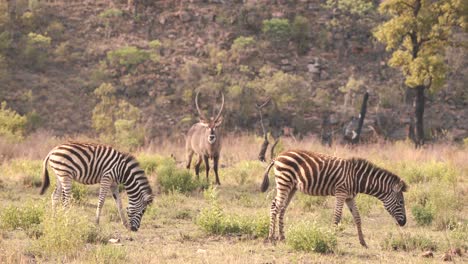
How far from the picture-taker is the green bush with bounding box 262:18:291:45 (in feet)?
133

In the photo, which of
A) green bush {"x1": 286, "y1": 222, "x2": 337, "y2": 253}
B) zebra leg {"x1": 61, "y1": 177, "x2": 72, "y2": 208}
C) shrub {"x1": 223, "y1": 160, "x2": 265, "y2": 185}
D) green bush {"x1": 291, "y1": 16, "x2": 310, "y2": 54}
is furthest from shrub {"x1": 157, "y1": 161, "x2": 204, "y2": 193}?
green bush {"x1": 291, "y1": 16, "x2": 310, "y2": 54}

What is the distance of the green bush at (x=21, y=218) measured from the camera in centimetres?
1104

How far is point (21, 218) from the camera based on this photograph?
11.1 metres

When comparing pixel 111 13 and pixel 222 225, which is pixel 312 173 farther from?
pixel 111 13

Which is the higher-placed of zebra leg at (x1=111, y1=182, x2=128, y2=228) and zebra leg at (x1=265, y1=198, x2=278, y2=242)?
zebra leg at (x1=265, y1=198, x2=278, y2=242)

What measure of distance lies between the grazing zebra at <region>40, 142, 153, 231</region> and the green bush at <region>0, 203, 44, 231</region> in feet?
1.61

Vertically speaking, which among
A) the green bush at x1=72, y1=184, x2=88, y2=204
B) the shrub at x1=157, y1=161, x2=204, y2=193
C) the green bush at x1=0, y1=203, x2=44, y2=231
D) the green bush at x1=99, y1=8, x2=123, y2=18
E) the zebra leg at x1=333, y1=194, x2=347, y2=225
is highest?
the green bush at x1=99, y1=8, x2=123, y2=18

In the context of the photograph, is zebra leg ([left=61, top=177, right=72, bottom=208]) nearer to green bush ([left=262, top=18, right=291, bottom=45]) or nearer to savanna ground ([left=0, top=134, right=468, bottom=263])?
savanna ground ([left=0, top=134, right=468, bottom=263])

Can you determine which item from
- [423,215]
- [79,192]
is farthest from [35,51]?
[423,215]

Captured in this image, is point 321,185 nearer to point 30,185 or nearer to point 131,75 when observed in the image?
point 30,185

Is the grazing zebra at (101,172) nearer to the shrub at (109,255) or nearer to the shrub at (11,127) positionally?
the shrub at (109,255)

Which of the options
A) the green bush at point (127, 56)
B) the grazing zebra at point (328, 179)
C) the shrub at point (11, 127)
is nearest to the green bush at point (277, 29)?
the green bush at point (127, 56)

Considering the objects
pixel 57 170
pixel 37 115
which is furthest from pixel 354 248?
pixel 37 115

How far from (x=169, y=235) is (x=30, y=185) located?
6.50 meters
